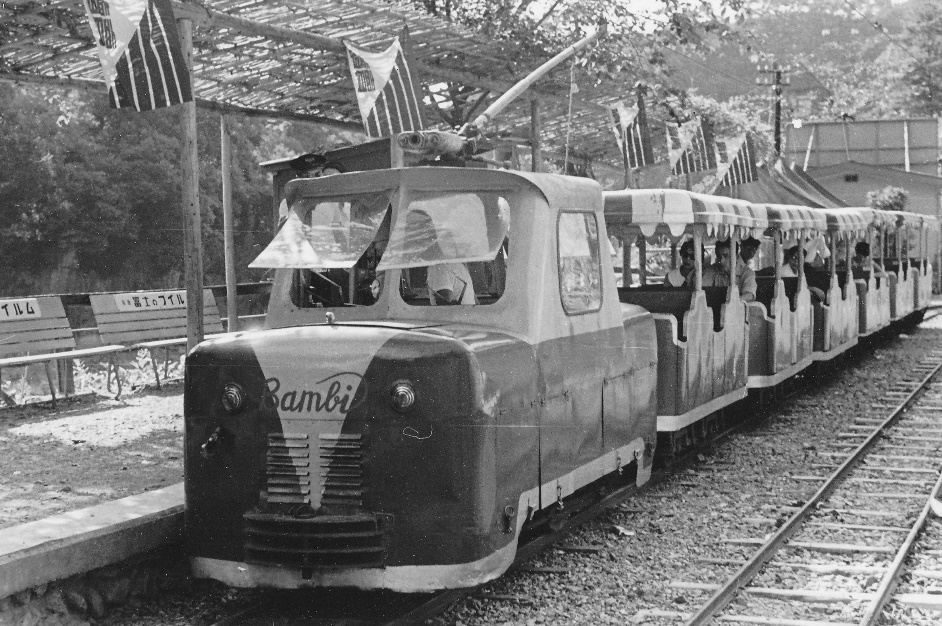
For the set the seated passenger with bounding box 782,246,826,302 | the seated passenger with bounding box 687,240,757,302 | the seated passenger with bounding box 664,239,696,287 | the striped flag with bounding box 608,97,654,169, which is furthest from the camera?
the striped flag with bounding box 608,97,654,169

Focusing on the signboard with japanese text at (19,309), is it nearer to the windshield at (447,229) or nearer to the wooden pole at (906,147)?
the windshield at (447,229)

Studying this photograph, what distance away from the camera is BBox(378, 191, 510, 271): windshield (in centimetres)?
645

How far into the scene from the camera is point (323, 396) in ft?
19.1

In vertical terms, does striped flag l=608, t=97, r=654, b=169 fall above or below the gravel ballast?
above

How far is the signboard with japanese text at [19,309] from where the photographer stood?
12359mm

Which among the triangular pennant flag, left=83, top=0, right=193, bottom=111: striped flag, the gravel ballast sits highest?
left=83, top=0, right=193, bottom=111: striped flag

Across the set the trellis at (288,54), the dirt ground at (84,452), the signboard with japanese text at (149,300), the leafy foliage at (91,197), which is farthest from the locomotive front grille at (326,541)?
the leafy foliage at (91,197)

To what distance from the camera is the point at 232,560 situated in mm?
6031

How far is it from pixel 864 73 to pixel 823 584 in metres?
102

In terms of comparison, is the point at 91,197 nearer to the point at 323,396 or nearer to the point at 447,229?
the point at 447,229

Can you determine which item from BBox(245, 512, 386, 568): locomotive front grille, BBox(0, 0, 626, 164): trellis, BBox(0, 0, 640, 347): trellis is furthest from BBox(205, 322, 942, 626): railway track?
BBox(0, 0, 626, 164): trellis

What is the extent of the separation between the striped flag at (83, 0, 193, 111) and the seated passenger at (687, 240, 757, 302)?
6022 millimetres

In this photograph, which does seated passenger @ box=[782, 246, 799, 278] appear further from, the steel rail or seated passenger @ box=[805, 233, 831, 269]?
the steel rail

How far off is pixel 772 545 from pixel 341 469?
3352mm
